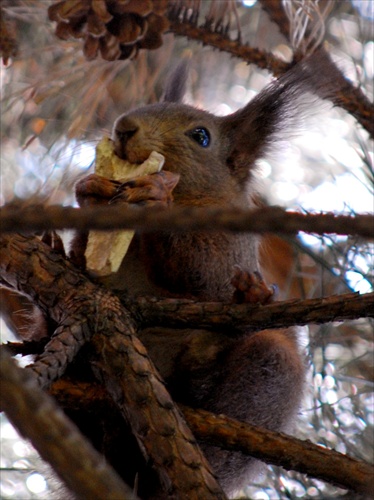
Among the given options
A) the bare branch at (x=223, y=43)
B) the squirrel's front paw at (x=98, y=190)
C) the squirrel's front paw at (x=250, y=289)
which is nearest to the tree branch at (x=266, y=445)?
the squirrel's front paw at (x=250, y=289)

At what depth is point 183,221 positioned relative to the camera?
51 cm

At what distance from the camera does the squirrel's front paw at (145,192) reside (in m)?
1.18

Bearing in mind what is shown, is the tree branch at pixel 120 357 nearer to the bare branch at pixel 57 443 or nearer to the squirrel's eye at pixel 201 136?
the bare branch at pixel 57 443

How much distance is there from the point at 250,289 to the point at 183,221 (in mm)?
722

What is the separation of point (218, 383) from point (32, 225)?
2.82ft

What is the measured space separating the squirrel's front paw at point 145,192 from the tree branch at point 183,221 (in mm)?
632

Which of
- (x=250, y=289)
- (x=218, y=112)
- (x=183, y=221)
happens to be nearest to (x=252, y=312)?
(x=250, y=289)

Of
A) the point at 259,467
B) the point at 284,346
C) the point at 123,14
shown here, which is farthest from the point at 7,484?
the point at 123,14

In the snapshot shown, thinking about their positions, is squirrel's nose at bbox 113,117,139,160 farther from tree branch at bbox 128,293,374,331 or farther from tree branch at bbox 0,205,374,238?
tree branch at bbox 0,205,374,238

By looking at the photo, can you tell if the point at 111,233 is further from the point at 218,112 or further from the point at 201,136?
the point at 218,112

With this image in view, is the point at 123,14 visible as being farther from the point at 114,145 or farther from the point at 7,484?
the point at 7,484

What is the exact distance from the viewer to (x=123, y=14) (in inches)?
57.4

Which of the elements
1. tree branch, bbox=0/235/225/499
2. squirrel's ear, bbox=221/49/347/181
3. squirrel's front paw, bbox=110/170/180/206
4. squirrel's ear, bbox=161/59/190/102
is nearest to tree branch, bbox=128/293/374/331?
tree branch, bbox=0/235/225/499

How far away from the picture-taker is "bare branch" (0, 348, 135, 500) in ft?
1.59
